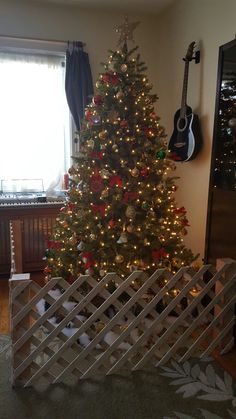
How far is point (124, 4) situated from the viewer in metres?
3.10

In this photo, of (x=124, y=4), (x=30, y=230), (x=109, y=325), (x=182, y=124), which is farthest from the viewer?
(x=30, y=230)

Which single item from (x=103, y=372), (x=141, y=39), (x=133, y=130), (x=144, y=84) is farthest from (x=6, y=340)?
(x=141, y=39)

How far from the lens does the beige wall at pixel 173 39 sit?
8.75ft

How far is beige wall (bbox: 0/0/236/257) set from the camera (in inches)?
105

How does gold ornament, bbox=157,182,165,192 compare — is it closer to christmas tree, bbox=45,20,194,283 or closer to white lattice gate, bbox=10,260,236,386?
christmas tree, bbox=45,20,194,283

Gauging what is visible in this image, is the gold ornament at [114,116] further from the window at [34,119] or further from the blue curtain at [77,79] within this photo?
the window at [34,119]

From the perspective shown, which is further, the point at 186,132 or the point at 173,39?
the point at 173,39

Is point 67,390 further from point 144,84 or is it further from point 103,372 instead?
point 144,84

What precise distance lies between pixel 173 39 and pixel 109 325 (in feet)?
9.08

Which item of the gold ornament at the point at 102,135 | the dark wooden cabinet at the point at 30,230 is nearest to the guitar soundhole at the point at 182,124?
the gold ornament at the point at 102,135

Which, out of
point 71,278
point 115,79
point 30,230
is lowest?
point 71,278

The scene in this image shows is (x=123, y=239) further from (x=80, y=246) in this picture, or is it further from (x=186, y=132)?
(x=186, y=132)

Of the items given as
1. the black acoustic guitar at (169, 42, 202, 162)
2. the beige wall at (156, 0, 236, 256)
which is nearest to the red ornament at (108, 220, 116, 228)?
the black acoustic guitar at (169, 42, 202, 162)

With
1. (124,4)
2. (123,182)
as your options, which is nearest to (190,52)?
(124,4)
